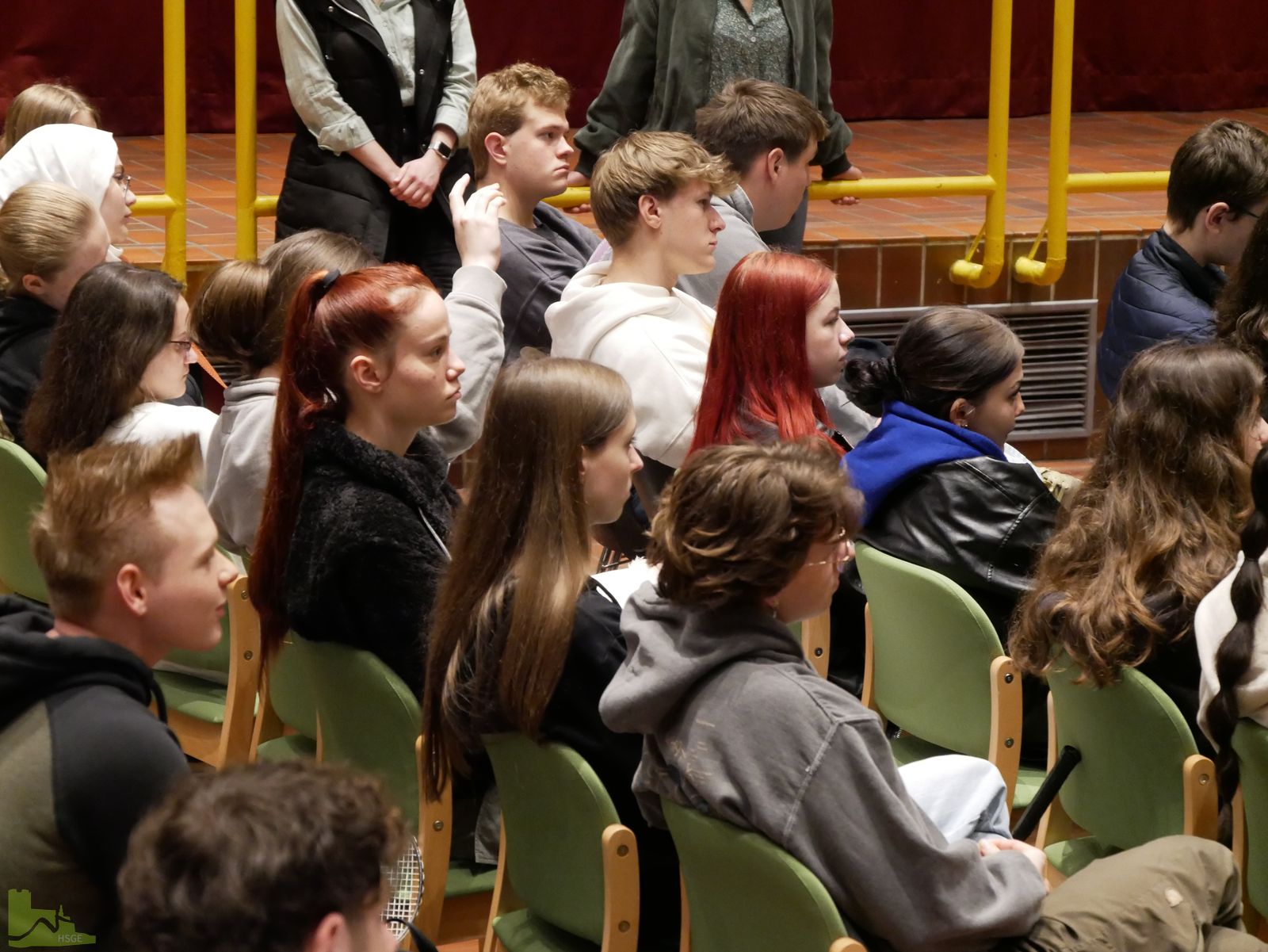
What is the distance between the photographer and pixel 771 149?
371 centimetres

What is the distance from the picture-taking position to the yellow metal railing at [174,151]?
13.1 feet

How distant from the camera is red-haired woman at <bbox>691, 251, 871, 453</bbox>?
280 cm

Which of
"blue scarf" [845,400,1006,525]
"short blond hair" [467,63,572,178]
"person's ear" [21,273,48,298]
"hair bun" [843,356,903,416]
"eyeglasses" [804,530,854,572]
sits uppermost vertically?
"short blond hair" [467,63,572,178]

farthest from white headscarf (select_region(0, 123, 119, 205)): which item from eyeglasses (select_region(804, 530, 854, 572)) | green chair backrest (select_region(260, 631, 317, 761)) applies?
eyeglasses (select_region(804, 530, 854, 572))

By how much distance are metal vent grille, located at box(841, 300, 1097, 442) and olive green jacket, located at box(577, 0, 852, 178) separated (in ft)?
3.28

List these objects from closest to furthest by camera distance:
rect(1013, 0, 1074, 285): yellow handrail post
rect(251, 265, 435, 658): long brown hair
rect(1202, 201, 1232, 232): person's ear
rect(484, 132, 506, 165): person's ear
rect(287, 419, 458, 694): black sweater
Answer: rect(287, 419, 458, 694): black sweater
rect(251, 265, 435, 658): long brown hair
rect(484, 132, 506, 165): person's ear
rect(1202, 201, 1232, 232): person's ear
rect(1013, 0, 1074, 285): yellow handrail post

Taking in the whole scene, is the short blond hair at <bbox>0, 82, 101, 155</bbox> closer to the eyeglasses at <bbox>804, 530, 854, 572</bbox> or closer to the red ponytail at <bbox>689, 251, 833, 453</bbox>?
the red ponytail at <bbox>689, 251, 833, 453</bbox>

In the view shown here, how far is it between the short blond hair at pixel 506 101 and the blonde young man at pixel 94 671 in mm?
2009

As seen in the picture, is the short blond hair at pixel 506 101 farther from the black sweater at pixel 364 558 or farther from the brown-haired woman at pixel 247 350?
the black sweater at pixel 364 558

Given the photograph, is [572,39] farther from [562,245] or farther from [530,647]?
[530,647]

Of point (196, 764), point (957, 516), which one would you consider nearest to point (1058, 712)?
point (957, 516)

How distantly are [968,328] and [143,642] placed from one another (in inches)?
62.9

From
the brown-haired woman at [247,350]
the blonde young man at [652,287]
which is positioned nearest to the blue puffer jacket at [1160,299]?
the blonde young man at [652,287]

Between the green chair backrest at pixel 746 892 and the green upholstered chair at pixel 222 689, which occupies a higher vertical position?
the green chair backrest at pixel 746 892
